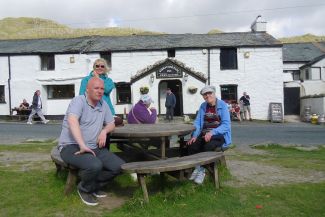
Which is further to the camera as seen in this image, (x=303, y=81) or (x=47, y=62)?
(x=303, y=81)

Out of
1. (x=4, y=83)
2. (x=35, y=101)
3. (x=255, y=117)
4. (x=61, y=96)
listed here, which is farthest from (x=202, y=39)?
(x=4, y=83)

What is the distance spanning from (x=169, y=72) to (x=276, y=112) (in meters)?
7.78

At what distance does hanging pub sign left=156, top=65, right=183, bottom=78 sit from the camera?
2520 cm

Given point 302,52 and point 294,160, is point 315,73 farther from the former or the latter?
point 294,160

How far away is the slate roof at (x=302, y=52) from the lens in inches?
1339

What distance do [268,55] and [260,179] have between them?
21.3m

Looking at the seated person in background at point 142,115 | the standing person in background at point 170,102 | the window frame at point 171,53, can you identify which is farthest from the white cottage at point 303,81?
the seated person in background at point 142,115

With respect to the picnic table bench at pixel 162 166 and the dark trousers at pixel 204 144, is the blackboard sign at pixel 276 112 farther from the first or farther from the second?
the picnic table bench at pixel 162 166

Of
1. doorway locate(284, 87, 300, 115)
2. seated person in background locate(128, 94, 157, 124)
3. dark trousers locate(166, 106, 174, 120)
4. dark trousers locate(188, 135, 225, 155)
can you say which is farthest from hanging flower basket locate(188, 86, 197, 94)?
dark trousers locate(188, 135, 225, 155)

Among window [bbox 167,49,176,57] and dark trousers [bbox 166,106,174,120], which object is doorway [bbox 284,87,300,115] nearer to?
window [bbox 167,49,176,57]

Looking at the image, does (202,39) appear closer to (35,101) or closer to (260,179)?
(35,101)

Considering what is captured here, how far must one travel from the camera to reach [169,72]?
2522 centimetres

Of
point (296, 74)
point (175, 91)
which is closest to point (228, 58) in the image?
point (175, 91)

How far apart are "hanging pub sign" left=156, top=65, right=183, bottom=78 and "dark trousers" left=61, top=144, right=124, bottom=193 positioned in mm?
20477
